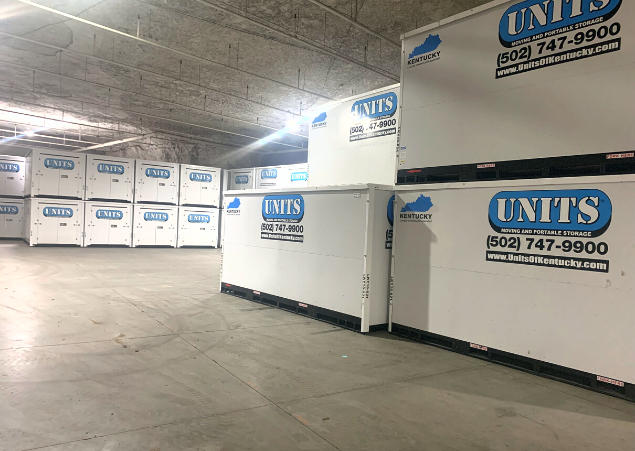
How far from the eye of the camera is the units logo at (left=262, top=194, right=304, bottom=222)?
19.6ft

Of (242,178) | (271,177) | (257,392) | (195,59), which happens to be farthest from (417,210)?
(242,178)

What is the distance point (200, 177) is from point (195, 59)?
24.1 ft

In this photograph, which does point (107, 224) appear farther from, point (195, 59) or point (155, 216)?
point (195, 59)

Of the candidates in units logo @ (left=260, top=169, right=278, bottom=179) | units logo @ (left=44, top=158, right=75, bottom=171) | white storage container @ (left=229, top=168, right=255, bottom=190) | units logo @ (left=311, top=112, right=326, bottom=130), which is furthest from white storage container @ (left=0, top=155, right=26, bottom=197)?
units logo @ (left=311, top=112, right=326, bottom=130)

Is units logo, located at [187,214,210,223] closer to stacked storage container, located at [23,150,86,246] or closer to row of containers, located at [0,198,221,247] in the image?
row of containers, located at [0,198,221,247]

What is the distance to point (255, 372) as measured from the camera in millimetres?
3609

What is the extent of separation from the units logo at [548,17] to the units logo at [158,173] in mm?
13799

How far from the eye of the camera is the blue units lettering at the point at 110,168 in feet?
48.4

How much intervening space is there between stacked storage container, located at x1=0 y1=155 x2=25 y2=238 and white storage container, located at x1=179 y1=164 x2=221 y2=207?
610 centimetres

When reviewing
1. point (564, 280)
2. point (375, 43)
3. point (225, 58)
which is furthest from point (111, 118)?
point (564, 280)

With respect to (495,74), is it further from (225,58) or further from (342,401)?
(225,58)

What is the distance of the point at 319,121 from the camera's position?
6996mm

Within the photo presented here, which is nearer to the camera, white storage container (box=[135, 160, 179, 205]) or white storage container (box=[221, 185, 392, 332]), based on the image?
white storage container (box=[221, 185, 392, 332])

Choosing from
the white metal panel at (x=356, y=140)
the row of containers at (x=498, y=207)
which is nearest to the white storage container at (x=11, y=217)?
the white metal panel at (x=356, y=140)
